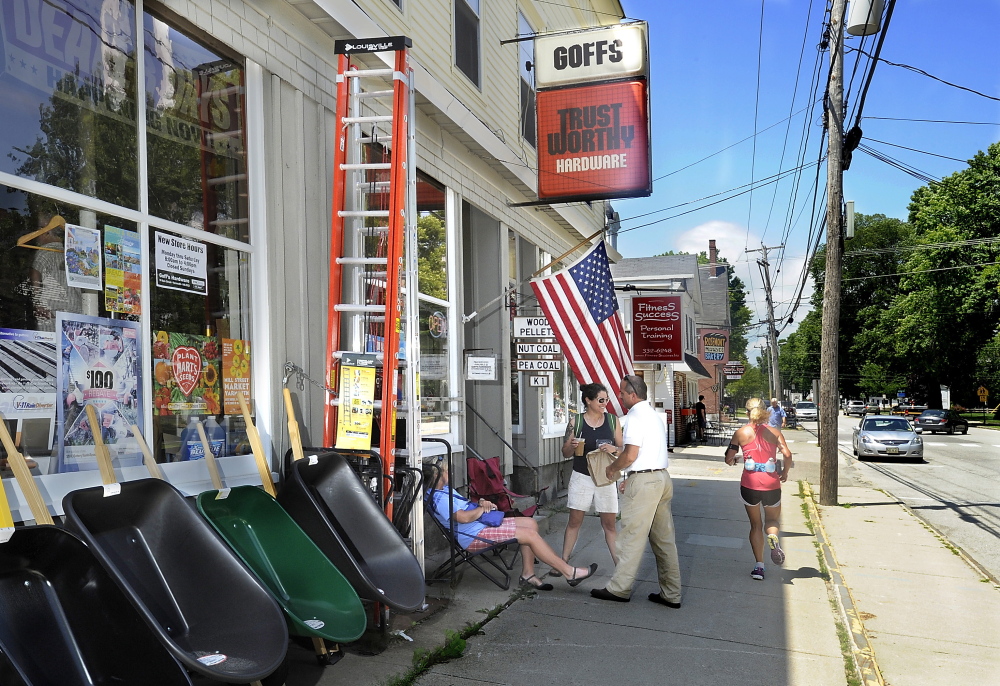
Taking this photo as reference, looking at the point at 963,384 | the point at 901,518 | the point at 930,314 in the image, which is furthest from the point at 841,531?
the point at 963,384

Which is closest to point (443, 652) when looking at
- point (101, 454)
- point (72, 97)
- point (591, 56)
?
point (101, 454)

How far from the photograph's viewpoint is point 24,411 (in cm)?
401

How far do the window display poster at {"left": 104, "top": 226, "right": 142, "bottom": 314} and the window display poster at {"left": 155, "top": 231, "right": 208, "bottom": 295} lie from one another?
21 cm

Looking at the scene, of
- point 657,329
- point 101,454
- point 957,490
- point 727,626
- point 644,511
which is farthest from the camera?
point 657,329

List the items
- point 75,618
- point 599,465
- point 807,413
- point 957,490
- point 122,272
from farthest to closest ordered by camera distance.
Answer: point 807,413, point 957,490, point 599,465, point 122,272, point 75,618

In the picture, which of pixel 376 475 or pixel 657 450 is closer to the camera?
pixel 376 475

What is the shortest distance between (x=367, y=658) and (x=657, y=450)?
289 centimetres

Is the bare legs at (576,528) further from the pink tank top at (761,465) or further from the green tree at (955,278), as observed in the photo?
the green tree at (955,278)

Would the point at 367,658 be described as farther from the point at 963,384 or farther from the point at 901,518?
the point at 963,384

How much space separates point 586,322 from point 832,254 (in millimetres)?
8077

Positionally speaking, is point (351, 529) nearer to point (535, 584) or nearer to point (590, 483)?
point (535, 584)

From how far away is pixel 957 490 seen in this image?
16.8m

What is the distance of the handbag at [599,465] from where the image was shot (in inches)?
288

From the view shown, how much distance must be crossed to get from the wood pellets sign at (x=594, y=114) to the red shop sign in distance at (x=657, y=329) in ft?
44.6
